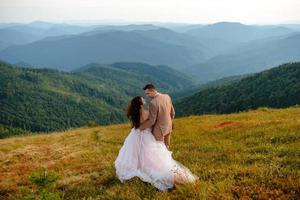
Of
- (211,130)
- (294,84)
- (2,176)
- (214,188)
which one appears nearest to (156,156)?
(214,188)

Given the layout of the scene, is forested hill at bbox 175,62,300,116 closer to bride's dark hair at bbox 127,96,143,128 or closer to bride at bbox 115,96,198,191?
bride at bbox 115,96,198,191

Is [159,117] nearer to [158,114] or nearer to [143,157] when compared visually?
[158,114]

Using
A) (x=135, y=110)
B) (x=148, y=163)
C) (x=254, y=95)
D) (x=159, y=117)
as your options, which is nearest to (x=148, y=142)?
(x=148, y=163)

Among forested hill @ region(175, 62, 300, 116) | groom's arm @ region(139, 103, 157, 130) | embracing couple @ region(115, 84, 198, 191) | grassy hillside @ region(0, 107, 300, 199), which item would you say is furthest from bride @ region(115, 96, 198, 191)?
forested hill @ region(175, 62, 300, 116)

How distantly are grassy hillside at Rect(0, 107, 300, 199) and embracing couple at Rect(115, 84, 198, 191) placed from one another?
0.52m

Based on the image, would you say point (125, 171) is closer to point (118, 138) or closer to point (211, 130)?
point (211, 130)

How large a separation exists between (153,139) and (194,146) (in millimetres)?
5668

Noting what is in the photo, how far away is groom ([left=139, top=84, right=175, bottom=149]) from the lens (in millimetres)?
13828

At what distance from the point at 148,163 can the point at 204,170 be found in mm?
1889

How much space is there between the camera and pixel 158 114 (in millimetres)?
14102

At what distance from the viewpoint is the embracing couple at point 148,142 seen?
13411mm

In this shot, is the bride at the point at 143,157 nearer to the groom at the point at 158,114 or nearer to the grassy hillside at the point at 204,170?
the groom at the point at 158,114

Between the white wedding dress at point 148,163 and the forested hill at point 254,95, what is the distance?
373ft

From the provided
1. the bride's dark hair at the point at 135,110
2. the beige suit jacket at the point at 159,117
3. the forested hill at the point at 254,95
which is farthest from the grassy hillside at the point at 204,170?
the forested hill at the point at 254,95
